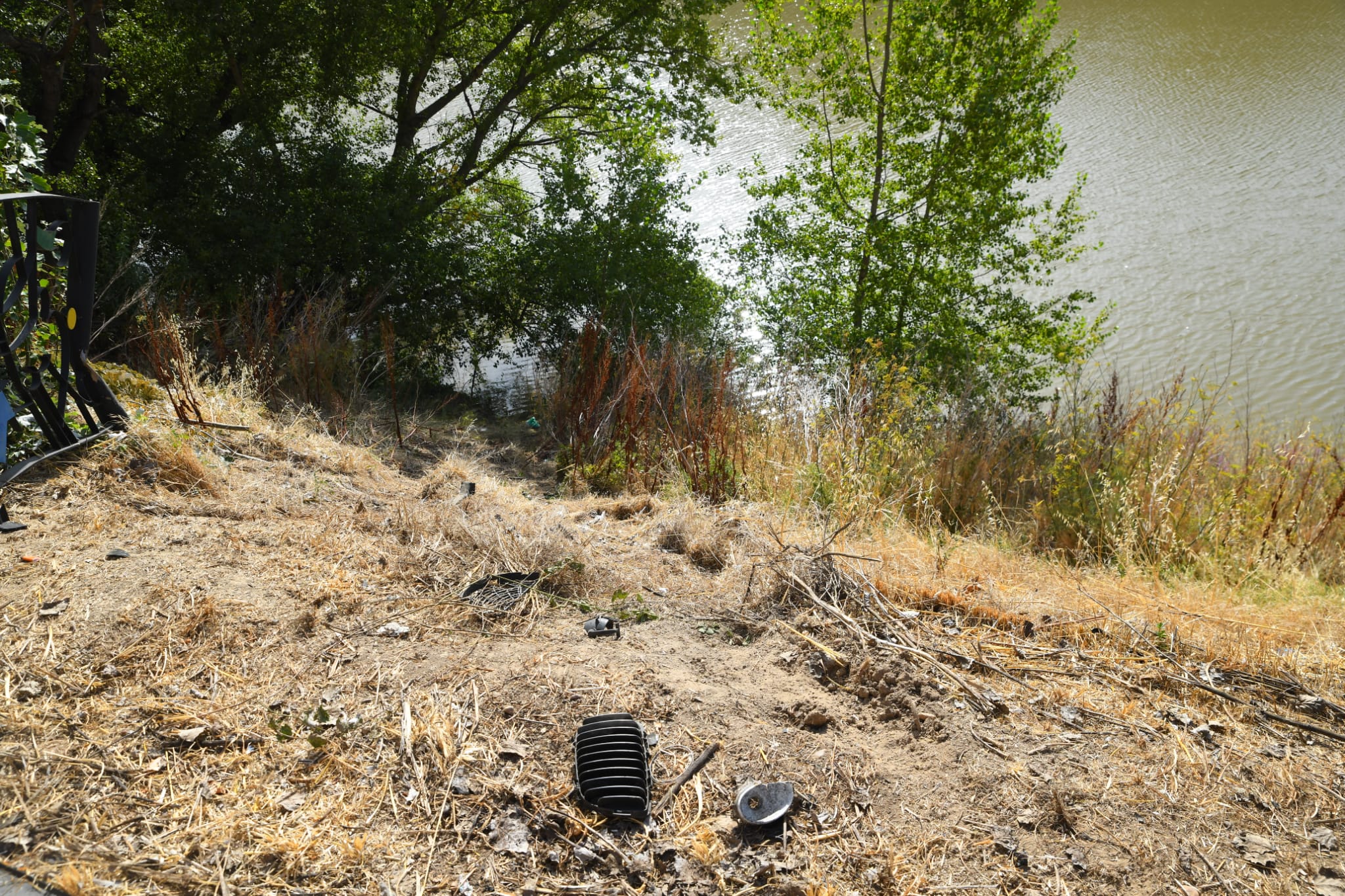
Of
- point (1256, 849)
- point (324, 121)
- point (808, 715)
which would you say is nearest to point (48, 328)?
point (808, 715)

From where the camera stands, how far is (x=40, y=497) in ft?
11.9

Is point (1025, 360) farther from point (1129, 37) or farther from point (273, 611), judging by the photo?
point (1129, 37)

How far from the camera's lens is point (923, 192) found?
11.5 m

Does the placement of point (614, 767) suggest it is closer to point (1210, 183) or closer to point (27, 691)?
point (27, 691)

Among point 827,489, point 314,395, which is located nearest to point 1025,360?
point 827,489

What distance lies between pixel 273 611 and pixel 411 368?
8.25 m

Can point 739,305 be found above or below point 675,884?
above

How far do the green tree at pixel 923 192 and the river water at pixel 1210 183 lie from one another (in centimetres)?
163

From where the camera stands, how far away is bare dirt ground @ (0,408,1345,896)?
7.06 ft

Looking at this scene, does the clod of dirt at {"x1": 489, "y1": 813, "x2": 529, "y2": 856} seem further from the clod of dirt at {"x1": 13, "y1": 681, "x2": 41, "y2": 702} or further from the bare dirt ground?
the clod of dirt at {"x1": 13, "y1": 681, "x2": 41, "y2": 702}

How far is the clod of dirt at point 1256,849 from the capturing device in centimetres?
223

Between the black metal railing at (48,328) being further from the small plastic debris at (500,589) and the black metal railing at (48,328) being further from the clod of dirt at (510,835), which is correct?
the clod of dirt at (510,835)

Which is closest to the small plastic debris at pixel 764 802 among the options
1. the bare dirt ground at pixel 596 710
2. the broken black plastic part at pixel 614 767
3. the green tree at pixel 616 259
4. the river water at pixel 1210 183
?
the bare dirt ground at pixel 596 710

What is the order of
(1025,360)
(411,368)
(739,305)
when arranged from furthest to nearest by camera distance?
(739,305), (1025,360), (411,368)
